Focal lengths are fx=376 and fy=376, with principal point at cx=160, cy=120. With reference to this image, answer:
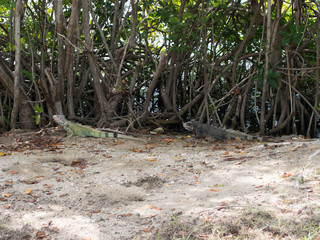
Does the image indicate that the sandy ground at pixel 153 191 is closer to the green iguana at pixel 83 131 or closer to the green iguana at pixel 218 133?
the green iguana at pixel 83 131

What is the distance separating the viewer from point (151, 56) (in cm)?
688

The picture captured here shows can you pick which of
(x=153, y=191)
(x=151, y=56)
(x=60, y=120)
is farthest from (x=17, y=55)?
(x=153, y=191)

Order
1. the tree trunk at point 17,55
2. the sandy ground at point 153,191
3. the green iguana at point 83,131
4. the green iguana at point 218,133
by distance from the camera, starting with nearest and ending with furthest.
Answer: the sandy ground at point 153,191, the tree trunk at point 17,55, the green iguana at point 83,131, the green iguana at point 218,133

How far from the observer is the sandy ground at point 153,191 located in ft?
7.88

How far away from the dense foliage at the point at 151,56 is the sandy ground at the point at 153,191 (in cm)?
175

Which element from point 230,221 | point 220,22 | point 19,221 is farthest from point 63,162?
point 220,22

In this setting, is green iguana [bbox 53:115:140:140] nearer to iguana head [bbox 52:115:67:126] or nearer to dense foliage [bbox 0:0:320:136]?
iguana head [bbox 52:115:67:126]

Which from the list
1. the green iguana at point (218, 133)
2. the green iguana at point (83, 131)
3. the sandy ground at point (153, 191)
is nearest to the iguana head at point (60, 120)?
the green iguana at point (83, 131)

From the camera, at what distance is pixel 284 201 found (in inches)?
105

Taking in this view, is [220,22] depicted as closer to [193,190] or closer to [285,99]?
[285,99]

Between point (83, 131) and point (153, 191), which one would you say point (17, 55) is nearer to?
point (83, 131)

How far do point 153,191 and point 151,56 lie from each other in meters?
4.00

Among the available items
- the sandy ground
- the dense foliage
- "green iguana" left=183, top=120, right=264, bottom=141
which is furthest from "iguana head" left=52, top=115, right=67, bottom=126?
"green iguana" left=183, top=120, right=264, bottom=141

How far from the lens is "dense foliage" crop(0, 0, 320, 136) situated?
6246mm
